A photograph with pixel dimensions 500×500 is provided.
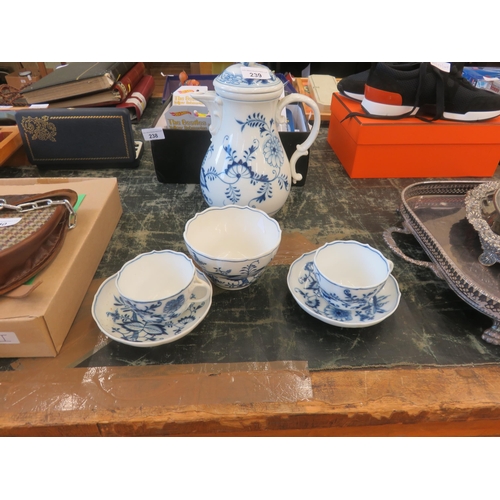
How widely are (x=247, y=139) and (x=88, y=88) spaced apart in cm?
81

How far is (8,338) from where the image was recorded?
545mm

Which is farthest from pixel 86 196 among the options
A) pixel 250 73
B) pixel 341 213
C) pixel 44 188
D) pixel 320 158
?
pixel 320 158

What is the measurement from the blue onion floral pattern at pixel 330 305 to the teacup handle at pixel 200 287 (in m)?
0.16

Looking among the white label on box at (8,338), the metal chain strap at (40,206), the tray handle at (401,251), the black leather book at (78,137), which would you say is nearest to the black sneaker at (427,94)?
the tray handle at (401,251)

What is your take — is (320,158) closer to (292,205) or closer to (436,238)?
(292,205)

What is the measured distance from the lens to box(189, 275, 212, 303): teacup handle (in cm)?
60

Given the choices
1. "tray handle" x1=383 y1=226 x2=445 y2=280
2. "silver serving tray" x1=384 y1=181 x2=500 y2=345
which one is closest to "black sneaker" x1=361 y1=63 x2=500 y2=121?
"silver serving tray" x1=384 y1=181 x2=500 y2=345

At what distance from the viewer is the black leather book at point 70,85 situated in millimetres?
1218

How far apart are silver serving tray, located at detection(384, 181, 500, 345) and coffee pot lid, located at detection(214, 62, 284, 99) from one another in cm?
38

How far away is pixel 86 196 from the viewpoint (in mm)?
813

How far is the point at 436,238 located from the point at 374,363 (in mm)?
340

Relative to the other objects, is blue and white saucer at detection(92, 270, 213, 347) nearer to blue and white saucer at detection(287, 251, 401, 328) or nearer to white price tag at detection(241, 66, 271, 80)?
blue and white saucer at detection(287, 251, 401, 328)

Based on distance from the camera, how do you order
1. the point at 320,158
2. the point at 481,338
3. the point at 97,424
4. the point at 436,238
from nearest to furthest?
1. the point at 97,424
2. the point at 481,338
3. the point at 436,238
4. the point at 320,158

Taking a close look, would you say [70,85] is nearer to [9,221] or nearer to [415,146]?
[9,221]
